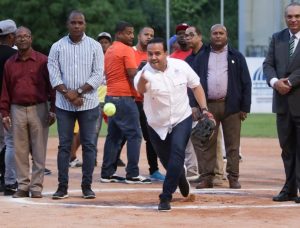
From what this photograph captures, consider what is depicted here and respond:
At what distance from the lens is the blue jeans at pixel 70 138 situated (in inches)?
470

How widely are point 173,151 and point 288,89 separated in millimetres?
1614

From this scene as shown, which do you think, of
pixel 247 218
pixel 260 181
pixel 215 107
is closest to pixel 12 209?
pixel 247 218

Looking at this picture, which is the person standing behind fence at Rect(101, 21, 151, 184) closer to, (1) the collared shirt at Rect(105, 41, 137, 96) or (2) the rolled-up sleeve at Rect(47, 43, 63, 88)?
(1) the collared shirt at Rect(105, 41, 137, 96)

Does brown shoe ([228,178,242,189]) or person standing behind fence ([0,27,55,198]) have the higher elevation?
person standing behind fence ([0,27,55,198])

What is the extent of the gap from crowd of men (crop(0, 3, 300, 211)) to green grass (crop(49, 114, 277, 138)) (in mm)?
9993

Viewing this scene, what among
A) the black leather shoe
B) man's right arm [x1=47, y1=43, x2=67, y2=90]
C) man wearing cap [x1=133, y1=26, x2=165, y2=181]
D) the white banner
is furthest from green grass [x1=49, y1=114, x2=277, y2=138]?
man's right arm [x1=47, y1=43, x2=67, y2=90]

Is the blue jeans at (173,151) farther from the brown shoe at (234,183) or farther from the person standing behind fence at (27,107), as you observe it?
the brown shoe at (234,183)

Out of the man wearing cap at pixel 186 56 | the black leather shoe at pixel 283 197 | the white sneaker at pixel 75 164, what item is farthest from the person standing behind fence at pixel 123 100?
the black leather shoe at pixel 283 197

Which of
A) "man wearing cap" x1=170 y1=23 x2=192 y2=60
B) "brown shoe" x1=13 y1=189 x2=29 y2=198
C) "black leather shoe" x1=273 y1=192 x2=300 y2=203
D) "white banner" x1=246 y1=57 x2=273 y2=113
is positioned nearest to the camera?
"black leather shoe" x1=273 y1=192 x2=300 y2=203

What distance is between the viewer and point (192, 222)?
9.99 metres

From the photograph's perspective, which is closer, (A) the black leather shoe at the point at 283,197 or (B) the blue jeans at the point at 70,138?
(A) the black leather shoe at the point at 283,197

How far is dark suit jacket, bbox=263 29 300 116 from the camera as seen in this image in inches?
449

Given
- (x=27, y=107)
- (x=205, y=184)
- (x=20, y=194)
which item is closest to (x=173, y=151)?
(x=27, y=107)

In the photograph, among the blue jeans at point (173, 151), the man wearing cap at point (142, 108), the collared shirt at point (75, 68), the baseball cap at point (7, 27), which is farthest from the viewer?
the man wearing cap at point (142, 108)
